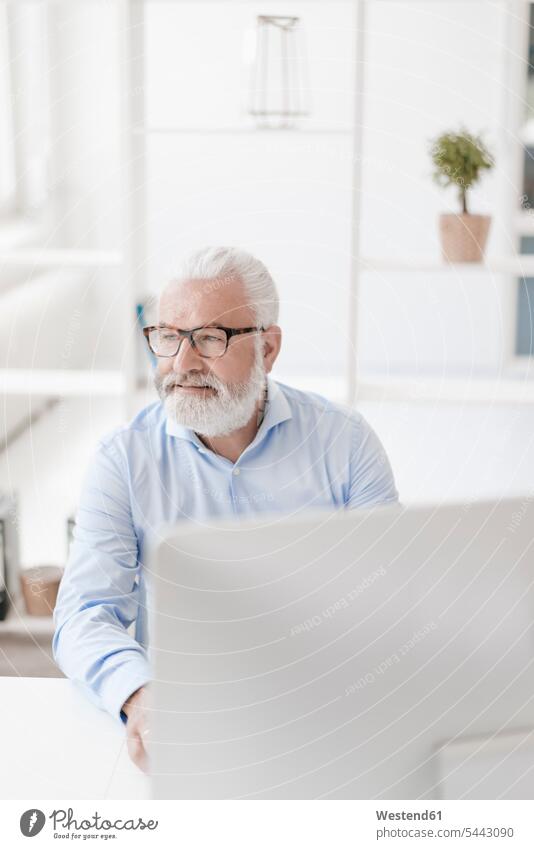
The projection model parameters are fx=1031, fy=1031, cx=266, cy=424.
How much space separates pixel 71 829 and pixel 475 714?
335mm

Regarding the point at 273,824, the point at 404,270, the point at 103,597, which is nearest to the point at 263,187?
the point at 404,270

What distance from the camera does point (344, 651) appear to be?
2.06 ft

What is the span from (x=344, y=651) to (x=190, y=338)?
63cm

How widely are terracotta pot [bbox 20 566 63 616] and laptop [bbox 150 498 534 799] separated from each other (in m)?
1.18

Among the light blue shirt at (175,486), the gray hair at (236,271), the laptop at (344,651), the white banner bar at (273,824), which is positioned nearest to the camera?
the laptop at (344,651)

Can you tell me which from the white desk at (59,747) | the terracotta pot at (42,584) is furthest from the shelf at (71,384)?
the white desk at (59,747)

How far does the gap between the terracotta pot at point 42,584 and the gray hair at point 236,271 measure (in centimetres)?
77

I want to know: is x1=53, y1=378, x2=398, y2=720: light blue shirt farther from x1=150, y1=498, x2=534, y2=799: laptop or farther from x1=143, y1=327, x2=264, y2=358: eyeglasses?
x1=150, y1=498, x2=534, y2=799: laptop

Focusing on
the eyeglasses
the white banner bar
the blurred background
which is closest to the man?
the eyeglasses

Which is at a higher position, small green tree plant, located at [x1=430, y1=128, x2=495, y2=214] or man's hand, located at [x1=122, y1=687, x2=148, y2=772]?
small green tree plant, located at [x1=430, y1=128, x2=495, y2=214]

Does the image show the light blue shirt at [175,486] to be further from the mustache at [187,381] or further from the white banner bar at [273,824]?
the white banner bar at [273,824]

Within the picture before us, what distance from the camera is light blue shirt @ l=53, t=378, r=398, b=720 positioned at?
42.0 inches

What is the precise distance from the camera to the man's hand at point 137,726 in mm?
810

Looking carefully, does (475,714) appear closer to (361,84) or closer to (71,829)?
(71,829)
